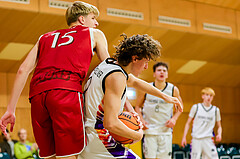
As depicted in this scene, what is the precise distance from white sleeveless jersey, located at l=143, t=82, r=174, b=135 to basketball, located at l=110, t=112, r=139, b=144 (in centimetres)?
329

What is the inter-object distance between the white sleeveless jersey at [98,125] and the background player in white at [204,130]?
5.20 m

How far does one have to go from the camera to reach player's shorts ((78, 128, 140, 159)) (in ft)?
9.21

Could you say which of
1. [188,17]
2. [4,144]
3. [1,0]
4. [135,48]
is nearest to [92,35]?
[135,48]

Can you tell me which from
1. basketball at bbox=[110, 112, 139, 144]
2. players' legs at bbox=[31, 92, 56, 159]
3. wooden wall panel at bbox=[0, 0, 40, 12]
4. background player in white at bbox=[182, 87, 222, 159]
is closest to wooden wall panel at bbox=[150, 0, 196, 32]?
background player in white at bbox=[182, 87, 222, 159]

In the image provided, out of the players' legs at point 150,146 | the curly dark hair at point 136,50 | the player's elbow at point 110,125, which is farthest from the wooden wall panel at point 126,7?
the player's elbow at point 110,125

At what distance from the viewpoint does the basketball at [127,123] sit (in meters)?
2.81

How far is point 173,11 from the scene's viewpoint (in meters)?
10.7

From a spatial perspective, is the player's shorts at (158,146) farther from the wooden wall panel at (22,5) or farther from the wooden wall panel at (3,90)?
the wooden wall panel at (3,90)

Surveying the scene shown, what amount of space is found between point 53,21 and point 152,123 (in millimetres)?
3919

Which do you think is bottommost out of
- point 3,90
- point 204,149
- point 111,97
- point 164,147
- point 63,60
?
point 204,149

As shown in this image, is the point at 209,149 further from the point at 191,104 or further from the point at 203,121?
the point at 191,104

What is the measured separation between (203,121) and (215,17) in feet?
14.3

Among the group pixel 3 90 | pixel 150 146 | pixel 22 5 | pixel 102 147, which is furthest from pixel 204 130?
pixel 102 147

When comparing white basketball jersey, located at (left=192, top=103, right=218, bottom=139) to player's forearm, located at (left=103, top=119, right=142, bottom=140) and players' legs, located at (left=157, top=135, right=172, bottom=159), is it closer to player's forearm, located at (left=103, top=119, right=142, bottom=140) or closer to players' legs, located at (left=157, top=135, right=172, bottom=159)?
players' legs, located at (left=157, top=135, right=172, bottom=159)
